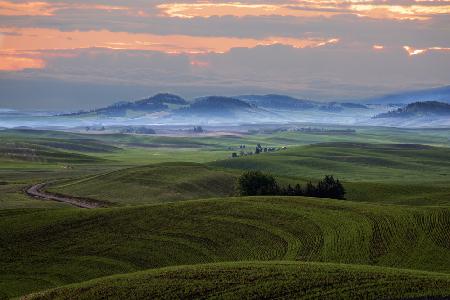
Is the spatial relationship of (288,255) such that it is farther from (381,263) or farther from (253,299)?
(253,299)

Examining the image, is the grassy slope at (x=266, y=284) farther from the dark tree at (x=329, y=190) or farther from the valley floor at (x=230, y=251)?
the dark tree at (x=329, y=190)

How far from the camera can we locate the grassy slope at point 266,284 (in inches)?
2010

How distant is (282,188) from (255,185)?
A: 5114 mm

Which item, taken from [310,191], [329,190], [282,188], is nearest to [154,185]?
[282,188]

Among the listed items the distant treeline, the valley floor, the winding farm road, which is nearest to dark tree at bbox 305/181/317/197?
the distant treeline

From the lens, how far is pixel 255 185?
125125mm

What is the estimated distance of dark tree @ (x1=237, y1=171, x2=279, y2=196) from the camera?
4833 inches

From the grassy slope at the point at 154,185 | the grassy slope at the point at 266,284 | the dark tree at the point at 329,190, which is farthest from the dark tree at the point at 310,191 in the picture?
the grassy slope at the point at 266,284

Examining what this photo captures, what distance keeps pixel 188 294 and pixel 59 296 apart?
9.41 meters

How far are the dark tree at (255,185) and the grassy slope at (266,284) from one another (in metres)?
63.5

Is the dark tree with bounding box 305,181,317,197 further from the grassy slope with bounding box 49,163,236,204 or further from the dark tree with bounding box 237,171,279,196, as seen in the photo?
the grassy slope with bounding box 49,163,236,204

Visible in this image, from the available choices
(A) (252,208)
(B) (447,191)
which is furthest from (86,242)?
(B) (447,191)

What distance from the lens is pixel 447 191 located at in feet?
434

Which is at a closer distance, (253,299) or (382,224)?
(253,299)
